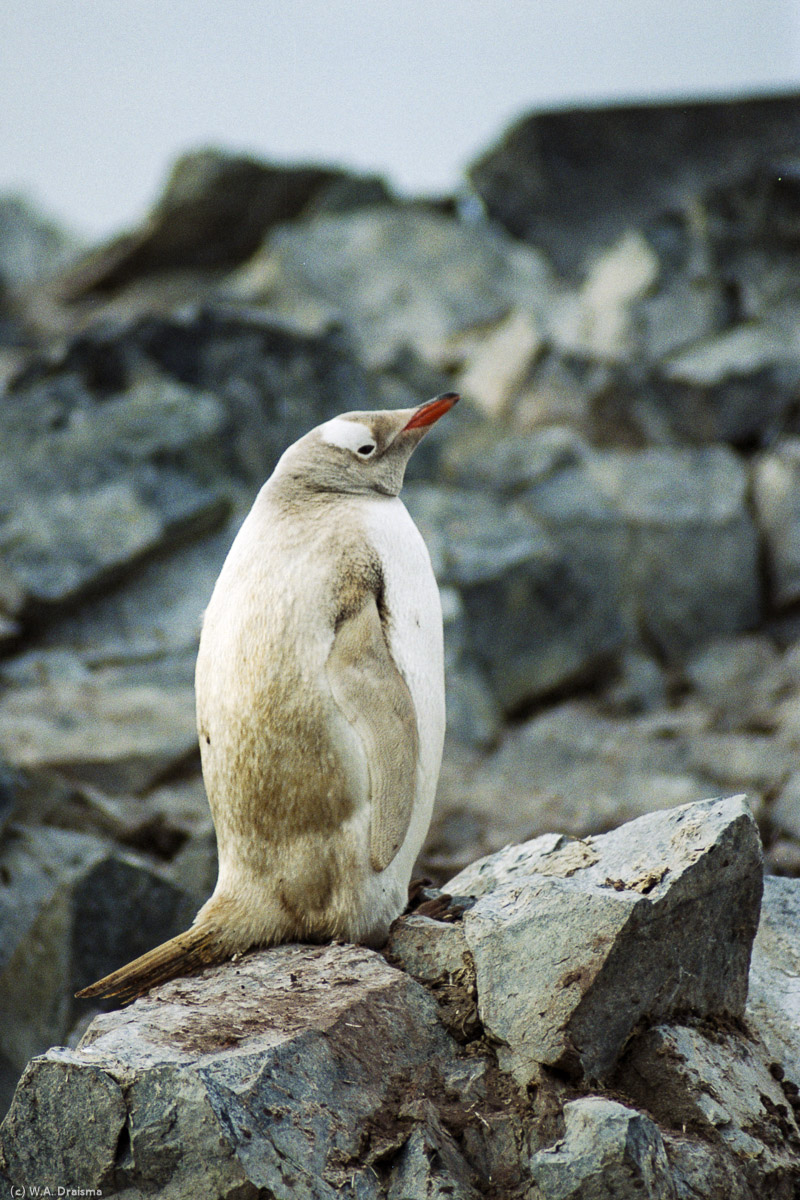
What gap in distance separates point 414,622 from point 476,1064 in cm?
108

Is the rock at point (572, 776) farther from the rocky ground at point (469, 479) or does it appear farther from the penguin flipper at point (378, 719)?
the penguin flipper at point (378, 719)

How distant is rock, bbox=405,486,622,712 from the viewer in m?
8.34

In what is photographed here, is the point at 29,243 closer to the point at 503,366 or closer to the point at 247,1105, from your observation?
the point at 503,366

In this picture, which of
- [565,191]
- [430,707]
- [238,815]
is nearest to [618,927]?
[430,707]

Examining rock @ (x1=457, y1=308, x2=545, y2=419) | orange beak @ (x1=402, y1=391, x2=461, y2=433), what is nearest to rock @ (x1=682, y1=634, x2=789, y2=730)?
rock @ (x1=457, y1=308, x2=545, y2=419)

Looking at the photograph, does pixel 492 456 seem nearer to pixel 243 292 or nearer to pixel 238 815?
pixel 243 292

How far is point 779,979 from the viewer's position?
2.79 m

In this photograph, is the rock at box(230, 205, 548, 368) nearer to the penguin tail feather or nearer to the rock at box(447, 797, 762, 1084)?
the penguin tail feather

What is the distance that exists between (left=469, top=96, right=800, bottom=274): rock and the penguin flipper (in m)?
12.3

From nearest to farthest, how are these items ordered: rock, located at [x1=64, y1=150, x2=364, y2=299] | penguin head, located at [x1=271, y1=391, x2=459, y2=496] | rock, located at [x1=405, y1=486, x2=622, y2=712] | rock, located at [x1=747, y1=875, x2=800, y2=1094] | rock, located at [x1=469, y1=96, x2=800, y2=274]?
rock, located at [x1=747, y1=875, x2=800, y2=1094]
penguin head, located at [x1=271, y1=391, x2=459, y2=496]
rock, located at [x1=405, y1=486, x2=622, y2=712]
rock, located at [x1=64, y1=150, x2=364, y2=299]
rock, located at [x1=469, y1=96, x2=800, y2=274]

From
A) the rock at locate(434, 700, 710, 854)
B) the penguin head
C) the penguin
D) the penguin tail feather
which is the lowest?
the rock at locate(434, 700, 710, 854)

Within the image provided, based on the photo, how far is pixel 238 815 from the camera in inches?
108

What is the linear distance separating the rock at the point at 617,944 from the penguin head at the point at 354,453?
1.16 metres

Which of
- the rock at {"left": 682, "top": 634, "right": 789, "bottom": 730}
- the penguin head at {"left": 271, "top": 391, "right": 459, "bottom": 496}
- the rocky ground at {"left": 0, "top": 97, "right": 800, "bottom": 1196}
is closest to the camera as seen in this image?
the penguin head at {"left": 271, "top": 391, "right": 459, "bottom": 496}
